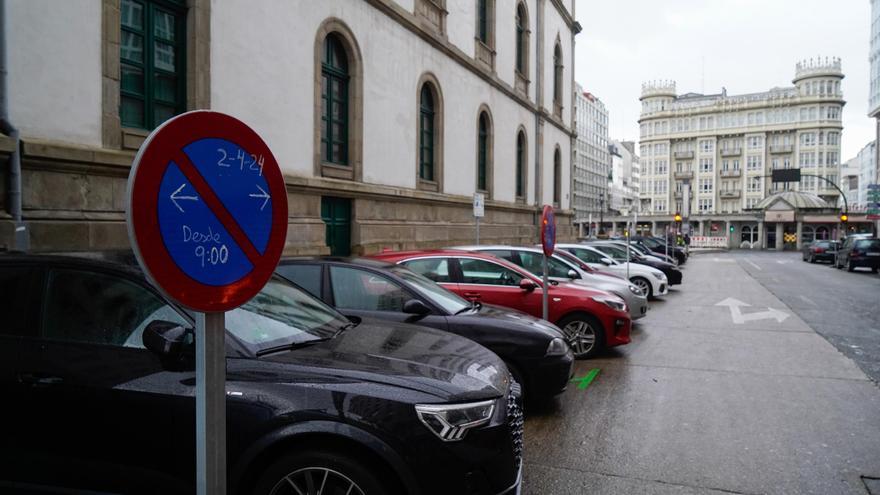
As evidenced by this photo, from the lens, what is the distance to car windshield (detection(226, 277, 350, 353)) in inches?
131

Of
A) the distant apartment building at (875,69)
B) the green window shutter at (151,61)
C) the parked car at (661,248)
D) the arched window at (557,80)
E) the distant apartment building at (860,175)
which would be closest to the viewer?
the green window shutter at (151,61)

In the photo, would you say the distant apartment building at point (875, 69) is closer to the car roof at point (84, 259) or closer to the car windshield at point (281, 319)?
the car windshield at point (281, 319)

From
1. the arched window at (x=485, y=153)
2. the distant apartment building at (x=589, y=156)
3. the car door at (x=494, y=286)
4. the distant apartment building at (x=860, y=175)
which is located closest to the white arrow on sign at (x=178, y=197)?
the car door at (x=494, y=286)

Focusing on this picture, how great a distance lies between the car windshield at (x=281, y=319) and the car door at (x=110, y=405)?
363mm

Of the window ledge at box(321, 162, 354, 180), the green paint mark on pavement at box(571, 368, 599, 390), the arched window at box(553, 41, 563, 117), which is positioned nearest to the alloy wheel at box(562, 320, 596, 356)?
the green paint mark on pavement at box(571, 368, 599, 390)

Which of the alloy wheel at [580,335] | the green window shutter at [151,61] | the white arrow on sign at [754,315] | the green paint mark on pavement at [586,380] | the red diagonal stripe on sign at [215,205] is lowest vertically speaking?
the green paint mark on pavement at [586,380]

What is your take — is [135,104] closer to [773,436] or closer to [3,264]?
[3,264]

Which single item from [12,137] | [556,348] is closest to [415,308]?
[556,348]

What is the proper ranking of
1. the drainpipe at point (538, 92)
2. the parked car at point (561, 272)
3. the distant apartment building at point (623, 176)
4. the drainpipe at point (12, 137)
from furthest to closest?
the distant apartment building at point (623, 176) < the drainpipe at point (538, 92) < the parked car at point (561, 272) < the drainpipe at point (12, 137)

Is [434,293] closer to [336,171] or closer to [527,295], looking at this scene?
[527,295]

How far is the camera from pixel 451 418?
2969mm

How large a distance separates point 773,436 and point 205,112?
17.5 ft

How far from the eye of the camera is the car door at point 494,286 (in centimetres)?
823

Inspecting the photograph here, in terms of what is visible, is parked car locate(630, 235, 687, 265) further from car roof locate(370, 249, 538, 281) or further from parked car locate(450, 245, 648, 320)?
car roof locate(370, 249, 538, 281)
